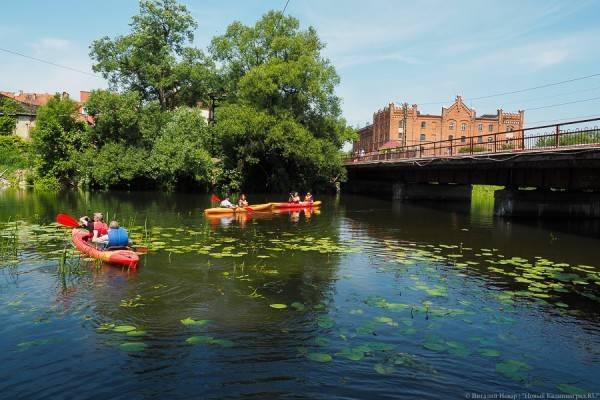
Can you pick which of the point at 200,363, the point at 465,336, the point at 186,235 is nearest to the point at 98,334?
the point at 200,363

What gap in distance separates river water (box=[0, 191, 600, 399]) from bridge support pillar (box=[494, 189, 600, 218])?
13245mm

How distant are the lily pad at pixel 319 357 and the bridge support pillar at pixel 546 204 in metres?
26.4

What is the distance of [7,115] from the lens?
69.8 meters

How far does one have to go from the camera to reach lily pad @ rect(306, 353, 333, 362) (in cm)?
715

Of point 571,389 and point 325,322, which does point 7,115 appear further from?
point 571,389

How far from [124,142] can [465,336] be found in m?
47.7

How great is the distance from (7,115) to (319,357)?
77.9m

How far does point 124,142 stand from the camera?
49.9 metres

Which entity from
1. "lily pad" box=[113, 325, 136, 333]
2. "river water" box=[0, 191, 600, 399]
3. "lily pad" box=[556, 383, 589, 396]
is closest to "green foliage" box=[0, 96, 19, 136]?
"river water" box=[0, 191, 600, 399]

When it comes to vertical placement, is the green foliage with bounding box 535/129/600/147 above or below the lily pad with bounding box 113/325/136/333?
above

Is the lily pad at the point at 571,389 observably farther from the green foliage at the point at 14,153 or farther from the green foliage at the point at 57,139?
the green foliage at the point at 14,153

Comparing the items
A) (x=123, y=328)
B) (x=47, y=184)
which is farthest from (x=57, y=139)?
(x=123, y=328)

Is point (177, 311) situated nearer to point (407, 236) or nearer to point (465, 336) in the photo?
point (465, 336)

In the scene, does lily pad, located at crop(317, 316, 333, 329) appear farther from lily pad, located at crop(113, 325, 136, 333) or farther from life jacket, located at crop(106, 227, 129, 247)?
life jacket, located at crop(106, 227, 129, 247)
